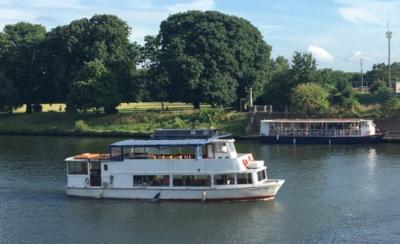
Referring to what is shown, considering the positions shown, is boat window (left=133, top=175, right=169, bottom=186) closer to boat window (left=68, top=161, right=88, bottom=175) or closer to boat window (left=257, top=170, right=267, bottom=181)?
boat window (left=68, top=161, right=88, bottom=175)

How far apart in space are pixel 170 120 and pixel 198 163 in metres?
65.6

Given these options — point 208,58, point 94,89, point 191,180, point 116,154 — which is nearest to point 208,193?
point 191,180

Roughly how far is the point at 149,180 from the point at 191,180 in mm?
3868

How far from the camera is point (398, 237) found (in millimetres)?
45312

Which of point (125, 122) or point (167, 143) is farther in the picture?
point (125, 122)

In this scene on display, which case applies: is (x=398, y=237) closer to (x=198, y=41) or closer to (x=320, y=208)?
(x=320, y=208)

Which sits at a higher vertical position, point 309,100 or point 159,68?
point 159,68

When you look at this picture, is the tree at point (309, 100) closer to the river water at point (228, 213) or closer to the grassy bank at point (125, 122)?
the grassy bank at point (125, 122)

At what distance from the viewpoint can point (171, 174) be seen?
58.0 metres

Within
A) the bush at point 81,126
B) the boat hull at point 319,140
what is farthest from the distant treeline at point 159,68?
the boat hull at point 319,140

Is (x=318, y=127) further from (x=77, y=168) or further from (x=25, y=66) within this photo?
(x=25, y=66)

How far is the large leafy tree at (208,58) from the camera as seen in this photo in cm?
12162

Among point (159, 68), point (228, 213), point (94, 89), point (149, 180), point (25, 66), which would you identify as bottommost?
point (228, 213)

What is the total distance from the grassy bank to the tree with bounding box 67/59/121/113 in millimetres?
3190
